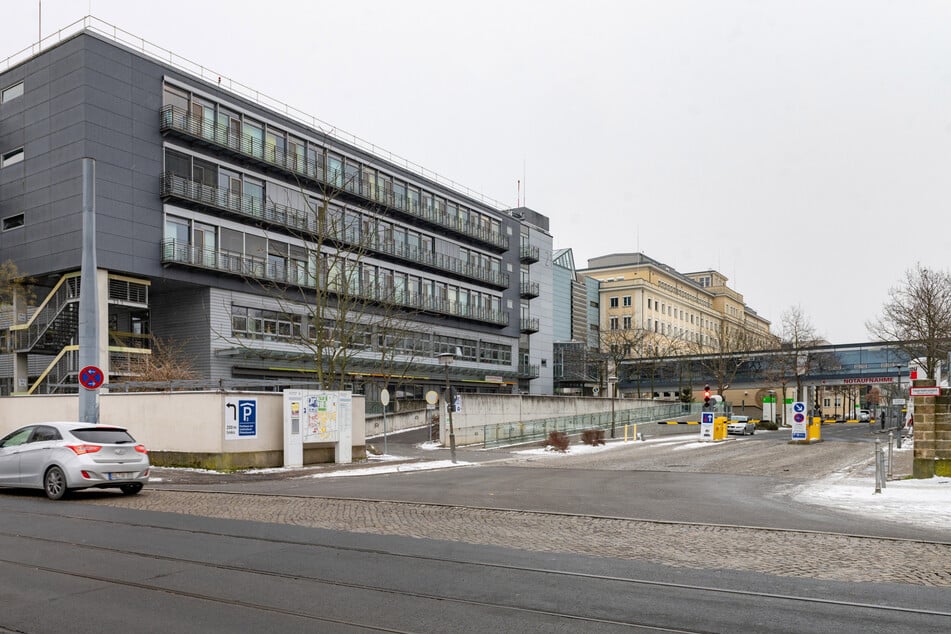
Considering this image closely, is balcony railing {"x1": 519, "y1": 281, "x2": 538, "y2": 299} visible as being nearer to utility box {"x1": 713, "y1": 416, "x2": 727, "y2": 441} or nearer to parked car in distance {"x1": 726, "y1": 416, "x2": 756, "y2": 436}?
parked car in distance {"x1": 726, "y1": 416, "x2": 756, "y2": 436}

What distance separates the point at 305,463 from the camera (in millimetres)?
25812

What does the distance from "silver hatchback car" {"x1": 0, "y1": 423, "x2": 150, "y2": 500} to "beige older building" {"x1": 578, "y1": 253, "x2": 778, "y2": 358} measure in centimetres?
7300

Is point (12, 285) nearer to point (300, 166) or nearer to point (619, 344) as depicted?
point (300, 166)

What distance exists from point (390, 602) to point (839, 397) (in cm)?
14925

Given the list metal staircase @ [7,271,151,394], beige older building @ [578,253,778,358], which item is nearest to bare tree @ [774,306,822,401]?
beige older building @ [578,253,778,358]

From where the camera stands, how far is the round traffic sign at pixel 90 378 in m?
20.0

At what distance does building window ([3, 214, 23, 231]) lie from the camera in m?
44.3

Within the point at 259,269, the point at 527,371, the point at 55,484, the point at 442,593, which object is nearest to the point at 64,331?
the point at 259,269

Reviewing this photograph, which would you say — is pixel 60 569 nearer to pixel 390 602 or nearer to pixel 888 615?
pixel 390 602

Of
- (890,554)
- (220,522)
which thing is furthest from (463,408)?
(890,554)

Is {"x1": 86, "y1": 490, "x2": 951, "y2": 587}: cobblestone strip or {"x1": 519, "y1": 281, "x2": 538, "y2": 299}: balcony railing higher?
{"x1": 519, "y1": 281, "x2": 538, "y2": 299}: balcony railing

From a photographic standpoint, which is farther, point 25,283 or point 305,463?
point 25,283

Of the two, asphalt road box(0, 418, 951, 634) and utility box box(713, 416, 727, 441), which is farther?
utility box box(713, 416, 727, 441)

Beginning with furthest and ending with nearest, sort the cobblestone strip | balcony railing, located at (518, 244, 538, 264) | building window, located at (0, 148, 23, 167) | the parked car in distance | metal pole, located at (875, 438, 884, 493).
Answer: balcony railing, located at (518, 244, 538, 264) < the parked car in distance < building window, located at (0, 148, 23, 167) < metal pole, located at (875, 438, 884, 493) < the cobblestone strip
